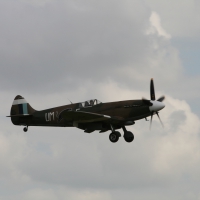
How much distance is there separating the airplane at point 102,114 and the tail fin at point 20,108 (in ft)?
3.56

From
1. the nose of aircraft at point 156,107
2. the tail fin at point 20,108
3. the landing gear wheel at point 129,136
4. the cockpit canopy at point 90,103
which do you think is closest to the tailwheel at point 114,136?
the landing gear wheel at point 129,136

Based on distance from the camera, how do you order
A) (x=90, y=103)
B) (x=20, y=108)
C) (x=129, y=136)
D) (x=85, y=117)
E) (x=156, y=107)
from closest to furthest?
(x=156, y=107) → (x=85, y=117) → (x=129, y=136) → (x=90, y=103) → (x=20, y=108)

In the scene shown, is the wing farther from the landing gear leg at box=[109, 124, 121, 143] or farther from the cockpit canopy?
the cockpit canopy

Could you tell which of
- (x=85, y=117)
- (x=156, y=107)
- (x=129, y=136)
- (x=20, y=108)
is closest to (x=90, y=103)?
(x=85, y=117)

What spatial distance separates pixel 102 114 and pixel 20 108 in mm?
7195

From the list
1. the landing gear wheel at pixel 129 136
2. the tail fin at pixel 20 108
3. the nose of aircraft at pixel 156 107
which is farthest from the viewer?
the tail fin at pixel 20 108

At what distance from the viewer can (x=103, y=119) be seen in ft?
123

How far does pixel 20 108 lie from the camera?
4234 cm

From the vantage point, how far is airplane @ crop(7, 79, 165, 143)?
122ft

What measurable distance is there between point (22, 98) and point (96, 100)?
713cm

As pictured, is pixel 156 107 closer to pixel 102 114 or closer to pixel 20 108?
pixel 102 114

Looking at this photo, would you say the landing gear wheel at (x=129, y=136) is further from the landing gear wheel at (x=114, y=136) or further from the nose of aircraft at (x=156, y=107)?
the nose of aircraft at (x=156, y=107)

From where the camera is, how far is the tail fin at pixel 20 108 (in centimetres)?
4159

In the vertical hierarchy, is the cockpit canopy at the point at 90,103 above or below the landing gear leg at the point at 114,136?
above
